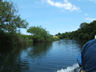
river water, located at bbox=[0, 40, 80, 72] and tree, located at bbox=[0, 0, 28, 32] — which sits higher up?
tree, located at bbox=[0, 0, 28, 32]

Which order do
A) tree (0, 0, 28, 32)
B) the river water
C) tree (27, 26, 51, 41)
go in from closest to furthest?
the river water
tree (0, 0, 28, 32)
tree (27, 26, 51, 41)

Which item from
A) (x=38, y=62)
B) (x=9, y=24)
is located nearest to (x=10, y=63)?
(x=38, y=62)

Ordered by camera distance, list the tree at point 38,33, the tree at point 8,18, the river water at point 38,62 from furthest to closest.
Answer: the tree at point 38,33 → the tree at point 8,18 → the river water at point 38,62

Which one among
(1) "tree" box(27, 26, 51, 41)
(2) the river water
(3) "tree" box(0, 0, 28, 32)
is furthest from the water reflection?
(1) "tree" box(27, 26, 51, 41)

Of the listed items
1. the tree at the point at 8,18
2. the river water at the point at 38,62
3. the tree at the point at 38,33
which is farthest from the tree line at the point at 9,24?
the tree at the point at 38,33

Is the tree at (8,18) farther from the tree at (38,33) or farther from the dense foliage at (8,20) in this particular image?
the tree at (38,33)

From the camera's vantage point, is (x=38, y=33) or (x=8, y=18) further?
(x=38, y=33)

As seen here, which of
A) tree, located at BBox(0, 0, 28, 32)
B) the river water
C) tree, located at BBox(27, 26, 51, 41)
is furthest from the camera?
tree, located at BBox(27, 26, 51, 41)

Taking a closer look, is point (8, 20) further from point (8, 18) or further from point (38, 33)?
point (38, 33)

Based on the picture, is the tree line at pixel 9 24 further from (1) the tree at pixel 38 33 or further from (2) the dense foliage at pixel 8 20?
(1) the tree at pixel 38 33

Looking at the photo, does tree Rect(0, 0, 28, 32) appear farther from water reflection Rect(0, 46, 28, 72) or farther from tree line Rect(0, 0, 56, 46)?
water reflection Rect(0, 46, 28, 72)

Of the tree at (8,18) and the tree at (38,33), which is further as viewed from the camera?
the tree at (38,33)

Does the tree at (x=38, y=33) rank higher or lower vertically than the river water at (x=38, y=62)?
higher

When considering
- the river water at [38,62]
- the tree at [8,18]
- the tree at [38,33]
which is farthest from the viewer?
the tree at [38,33]
